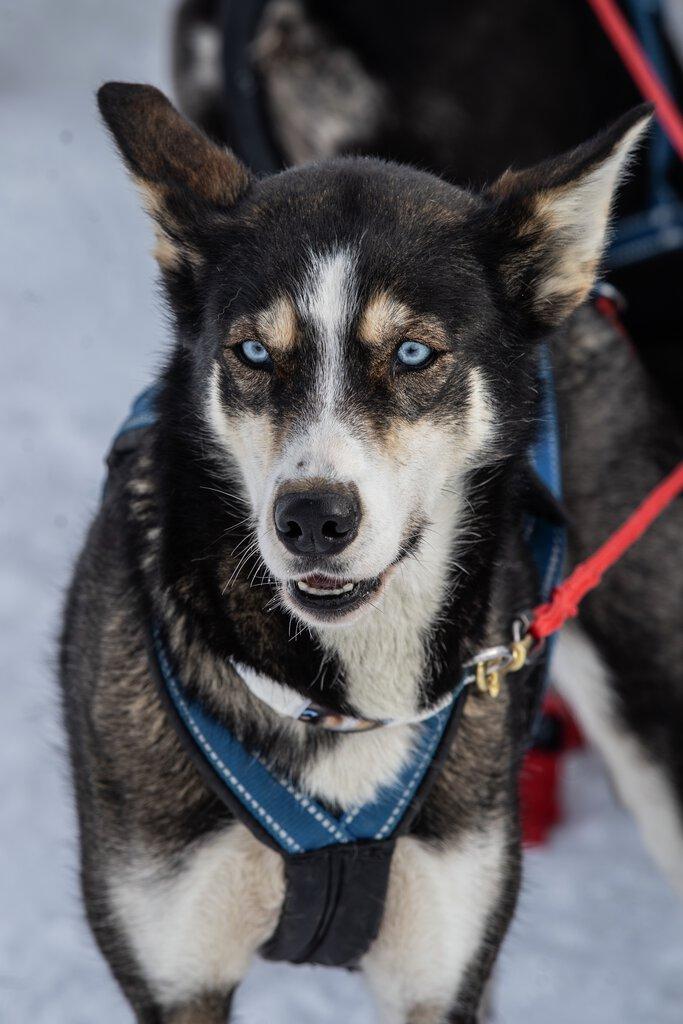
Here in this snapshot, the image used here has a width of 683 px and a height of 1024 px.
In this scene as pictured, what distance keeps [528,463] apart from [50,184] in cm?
399

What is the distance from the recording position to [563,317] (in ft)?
6.34

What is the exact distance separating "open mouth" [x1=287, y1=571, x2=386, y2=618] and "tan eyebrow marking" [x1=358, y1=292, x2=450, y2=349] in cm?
31

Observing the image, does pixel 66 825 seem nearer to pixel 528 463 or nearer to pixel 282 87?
pixel 528 463

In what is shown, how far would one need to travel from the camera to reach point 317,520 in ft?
5.21

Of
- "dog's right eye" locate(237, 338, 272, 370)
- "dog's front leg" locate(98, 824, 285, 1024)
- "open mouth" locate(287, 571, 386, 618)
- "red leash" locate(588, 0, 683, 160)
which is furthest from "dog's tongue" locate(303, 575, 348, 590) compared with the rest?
"red leash" locate(588, 0, 683, 160)

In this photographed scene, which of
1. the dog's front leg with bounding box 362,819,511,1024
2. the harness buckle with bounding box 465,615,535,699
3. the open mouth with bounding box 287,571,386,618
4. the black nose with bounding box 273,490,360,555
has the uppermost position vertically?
the black nose with bounding box 273,490,360,555

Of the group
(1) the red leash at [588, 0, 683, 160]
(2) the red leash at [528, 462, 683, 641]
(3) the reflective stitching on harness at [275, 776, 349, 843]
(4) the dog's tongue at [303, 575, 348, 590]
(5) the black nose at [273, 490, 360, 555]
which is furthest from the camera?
(1) the red leash at [588, 0, 683, 160]

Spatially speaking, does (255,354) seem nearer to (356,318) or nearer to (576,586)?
(356,318)

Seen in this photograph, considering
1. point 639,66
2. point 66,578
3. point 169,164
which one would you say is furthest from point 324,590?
point 66,578

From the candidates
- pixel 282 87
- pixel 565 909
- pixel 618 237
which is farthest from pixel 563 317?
pixel 282 87

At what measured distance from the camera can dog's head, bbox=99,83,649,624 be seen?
1.66m

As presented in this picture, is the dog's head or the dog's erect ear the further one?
the dog's erect ear

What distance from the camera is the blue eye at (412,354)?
1740 millimetres

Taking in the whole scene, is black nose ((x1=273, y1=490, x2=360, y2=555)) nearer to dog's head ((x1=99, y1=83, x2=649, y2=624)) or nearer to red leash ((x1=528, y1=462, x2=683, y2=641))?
dog's head ((x1=99, y1=83, x2=649, y2=624))
